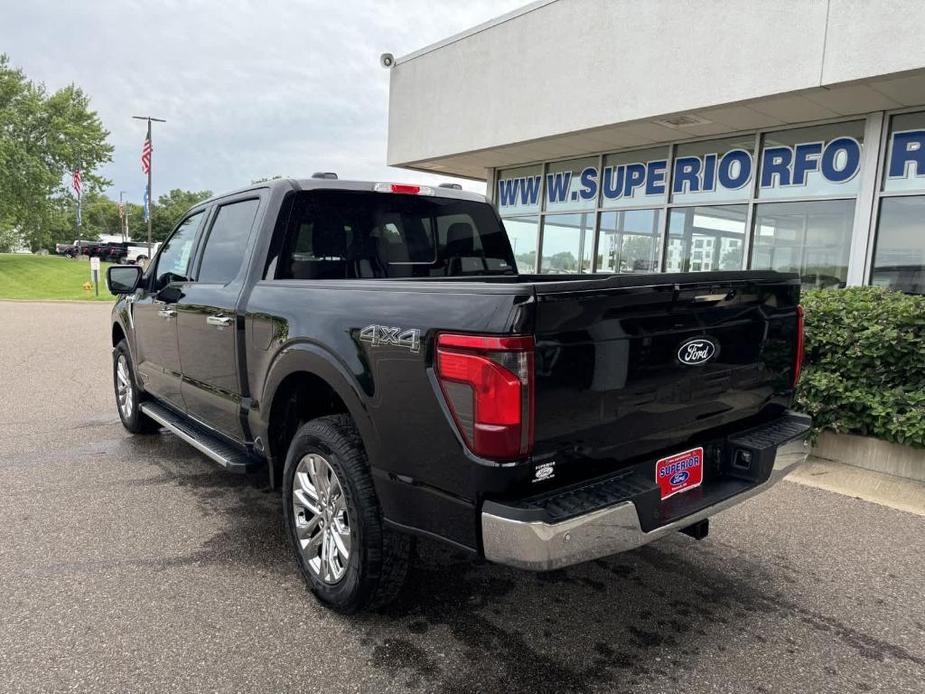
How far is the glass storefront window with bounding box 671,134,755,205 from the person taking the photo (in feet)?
31.7

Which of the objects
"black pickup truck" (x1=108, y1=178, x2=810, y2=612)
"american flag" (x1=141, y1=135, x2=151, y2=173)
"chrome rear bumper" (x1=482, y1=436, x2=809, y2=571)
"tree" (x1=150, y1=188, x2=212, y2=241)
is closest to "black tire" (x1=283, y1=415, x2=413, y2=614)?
"black pickup truck" (x1=108, y1=178, x2=810, y2=612)

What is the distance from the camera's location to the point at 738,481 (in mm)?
2857

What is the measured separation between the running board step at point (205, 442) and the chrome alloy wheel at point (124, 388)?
69cm

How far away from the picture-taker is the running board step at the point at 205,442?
11.6 feet

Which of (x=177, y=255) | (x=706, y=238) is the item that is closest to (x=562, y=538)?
(x=177, y=255)

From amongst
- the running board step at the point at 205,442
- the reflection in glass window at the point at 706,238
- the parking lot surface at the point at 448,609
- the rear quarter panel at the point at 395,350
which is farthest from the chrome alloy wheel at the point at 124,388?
the reflection in glass window at the point at 706,238

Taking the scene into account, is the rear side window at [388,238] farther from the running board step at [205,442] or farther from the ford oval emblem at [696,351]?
the ford oval emblem at [696,351]

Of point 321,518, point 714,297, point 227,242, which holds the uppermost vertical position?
point 227,242

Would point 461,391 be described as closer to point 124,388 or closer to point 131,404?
point 131,404

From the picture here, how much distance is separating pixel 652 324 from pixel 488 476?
2.76 feet

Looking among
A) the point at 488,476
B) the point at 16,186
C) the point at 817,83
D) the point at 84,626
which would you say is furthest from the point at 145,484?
the point at 16,186

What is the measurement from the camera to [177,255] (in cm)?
483

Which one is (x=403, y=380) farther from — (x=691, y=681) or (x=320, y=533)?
(x=691, y=681)

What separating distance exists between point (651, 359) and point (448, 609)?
1.44 m
